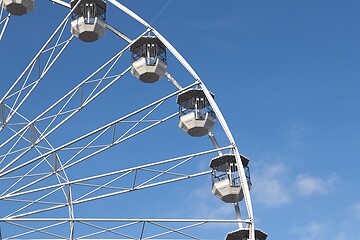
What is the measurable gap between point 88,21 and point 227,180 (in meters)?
5.40

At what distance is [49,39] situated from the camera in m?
18.2

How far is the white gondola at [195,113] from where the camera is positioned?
1956cm

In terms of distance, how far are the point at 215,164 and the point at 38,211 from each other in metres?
4.56

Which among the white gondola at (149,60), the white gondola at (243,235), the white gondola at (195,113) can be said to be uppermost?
the white gondola at (149,60)

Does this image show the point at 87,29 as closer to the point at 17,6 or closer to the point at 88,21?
the point at 88,21

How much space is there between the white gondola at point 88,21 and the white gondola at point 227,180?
4496mm

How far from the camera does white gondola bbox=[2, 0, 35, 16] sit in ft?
64.8

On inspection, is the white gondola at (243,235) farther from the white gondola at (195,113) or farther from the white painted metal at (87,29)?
the white painted metal at (87,29)

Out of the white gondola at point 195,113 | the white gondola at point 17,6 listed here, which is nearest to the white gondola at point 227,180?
the white gondola at point 195,113

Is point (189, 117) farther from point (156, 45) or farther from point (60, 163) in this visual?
point (60, 163)

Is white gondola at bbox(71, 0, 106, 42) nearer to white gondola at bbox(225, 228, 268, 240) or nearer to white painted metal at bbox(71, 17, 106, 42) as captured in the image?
white painted metal at bbox(71, 17, 106, 42)

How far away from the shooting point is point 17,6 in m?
19.9

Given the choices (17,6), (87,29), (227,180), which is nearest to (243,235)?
(227,180)

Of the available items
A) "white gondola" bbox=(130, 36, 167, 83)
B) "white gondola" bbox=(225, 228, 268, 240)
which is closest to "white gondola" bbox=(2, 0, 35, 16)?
"white gondola" bbox=(130, 36, 167, 83)
